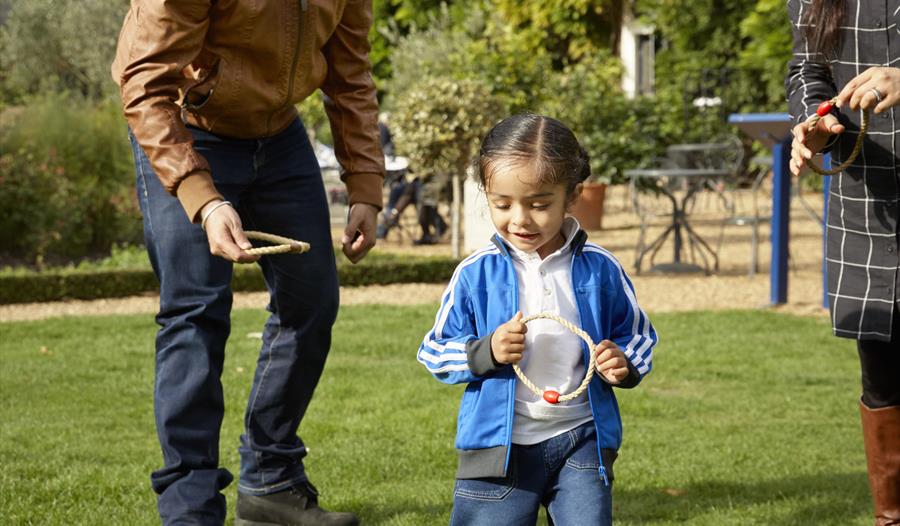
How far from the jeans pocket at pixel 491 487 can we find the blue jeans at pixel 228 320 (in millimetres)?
778

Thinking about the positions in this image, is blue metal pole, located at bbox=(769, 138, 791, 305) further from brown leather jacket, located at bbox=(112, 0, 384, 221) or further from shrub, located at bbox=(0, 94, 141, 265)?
shrub, located at bbox=(0, 94, 141, 265)

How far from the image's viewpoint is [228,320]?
10.9 feet

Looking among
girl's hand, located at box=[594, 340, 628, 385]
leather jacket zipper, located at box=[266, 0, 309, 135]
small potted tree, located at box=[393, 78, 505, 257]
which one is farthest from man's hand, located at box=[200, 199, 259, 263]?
small potted tree, located at box=[393, 78, 505, 257]

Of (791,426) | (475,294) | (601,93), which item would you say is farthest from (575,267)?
(601,93)

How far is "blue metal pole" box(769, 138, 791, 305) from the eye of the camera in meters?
8.84

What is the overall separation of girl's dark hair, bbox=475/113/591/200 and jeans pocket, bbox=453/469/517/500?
653 mm

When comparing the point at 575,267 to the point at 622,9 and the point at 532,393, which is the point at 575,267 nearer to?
the point at 532,393

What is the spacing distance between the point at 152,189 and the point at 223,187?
0.20 m

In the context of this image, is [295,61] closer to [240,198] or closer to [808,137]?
[240,198]

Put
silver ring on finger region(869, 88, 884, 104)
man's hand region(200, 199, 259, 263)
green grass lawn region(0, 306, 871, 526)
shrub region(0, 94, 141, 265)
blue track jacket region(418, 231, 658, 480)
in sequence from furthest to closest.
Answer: shrub region(0, 94, 141, 265) → green grass lawn region(0, 306, 871, 526) → silver ring on finger region(869, 88, 884, 104) → man's hand region(200, 199, 259, 263) → blue track jacket region(418, 231, 658, 480)

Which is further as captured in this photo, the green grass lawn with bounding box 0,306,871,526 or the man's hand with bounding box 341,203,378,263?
the green grass lawn with bounding box 0,306,871,526

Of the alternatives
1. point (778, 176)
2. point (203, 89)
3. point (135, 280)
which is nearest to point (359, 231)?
point (203, 89)

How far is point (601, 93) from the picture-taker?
1642cm

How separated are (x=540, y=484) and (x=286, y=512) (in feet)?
4.18
